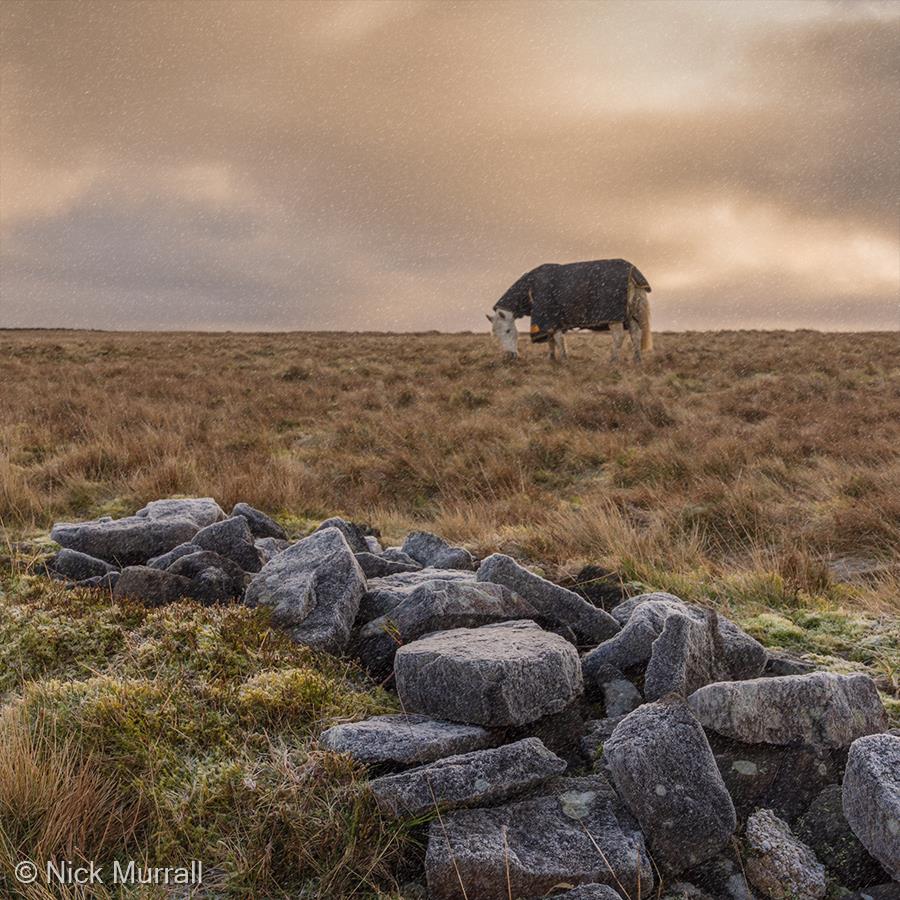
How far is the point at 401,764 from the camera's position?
96.0 inches

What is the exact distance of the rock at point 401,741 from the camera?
2422 mm

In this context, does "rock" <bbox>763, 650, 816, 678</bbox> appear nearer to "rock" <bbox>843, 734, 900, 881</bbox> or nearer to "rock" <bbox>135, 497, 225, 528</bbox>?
"rock" <bbox>843, 734, 900, 881</bbox>

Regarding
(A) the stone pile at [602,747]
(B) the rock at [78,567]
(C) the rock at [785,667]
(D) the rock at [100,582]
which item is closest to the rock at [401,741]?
(A) the stone pile at [602,747]

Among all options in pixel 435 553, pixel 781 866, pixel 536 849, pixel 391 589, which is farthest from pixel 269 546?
pixel 781 866

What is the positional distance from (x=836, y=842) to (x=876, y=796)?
0.24 metres

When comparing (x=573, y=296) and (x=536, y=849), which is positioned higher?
(x=573, y=296)

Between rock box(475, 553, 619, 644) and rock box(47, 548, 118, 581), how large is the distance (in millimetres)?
2352

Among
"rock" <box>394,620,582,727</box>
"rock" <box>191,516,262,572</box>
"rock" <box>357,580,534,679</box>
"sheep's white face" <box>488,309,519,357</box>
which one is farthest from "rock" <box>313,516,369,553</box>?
"sheep's white face" <box>488,309,519,357</box>

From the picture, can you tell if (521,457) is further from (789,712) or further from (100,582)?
(789,712)

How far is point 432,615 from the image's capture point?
3307 mm

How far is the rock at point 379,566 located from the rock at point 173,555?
Answer: 995mm

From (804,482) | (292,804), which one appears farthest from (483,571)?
(804,482)

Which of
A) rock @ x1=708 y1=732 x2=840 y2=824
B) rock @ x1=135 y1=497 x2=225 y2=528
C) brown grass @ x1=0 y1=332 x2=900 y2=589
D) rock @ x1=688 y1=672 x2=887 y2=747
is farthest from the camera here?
brown grass @ x1=0 y1=332 x2=900 y2=589

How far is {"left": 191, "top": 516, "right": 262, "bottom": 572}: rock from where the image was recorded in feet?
14.5
